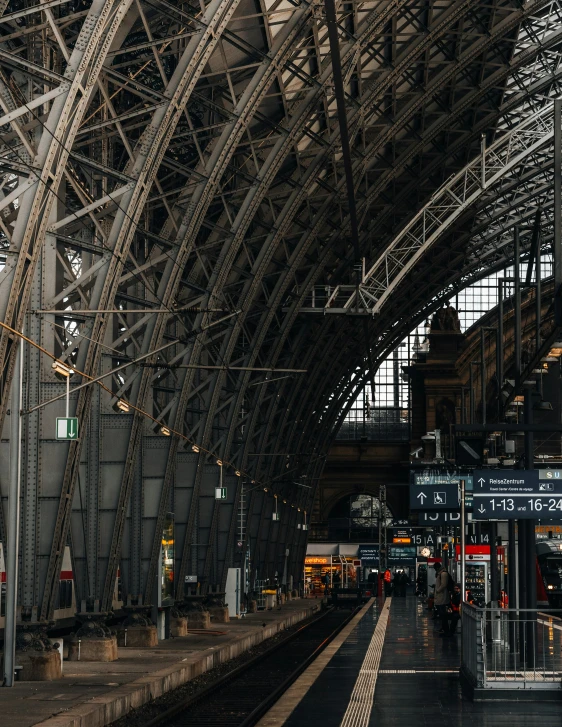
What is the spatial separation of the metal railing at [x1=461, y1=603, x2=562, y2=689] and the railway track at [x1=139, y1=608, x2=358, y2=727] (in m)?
3.76

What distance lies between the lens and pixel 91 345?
27.4 meters

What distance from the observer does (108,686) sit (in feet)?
79.8

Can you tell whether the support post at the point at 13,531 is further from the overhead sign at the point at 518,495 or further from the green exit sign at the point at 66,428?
the overhead sign at the point at 518,495

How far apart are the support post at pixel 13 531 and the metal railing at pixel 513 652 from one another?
7.83 meters

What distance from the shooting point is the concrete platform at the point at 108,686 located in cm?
1977

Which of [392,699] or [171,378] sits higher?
[171,378]

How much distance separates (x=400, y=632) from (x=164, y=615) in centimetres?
1076

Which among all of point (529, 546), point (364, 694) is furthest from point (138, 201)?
point (529, 546)

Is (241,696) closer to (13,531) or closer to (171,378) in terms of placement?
(13,531)

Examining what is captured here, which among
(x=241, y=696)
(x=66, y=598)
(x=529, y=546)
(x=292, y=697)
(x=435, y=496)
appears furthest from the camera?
(x=66, y=598)

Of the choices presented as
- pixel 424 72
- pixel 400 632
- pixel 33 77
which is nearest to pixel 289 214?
pixel 424 72

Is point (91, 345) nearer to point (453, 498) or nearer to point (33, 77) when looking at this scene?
point (33, 77)

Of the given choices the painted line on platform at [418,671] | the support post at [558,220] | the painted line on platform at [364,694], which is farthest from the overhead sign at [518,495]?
the support post at [558,220]

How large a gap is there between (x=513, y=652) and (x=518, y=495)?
6.31m
